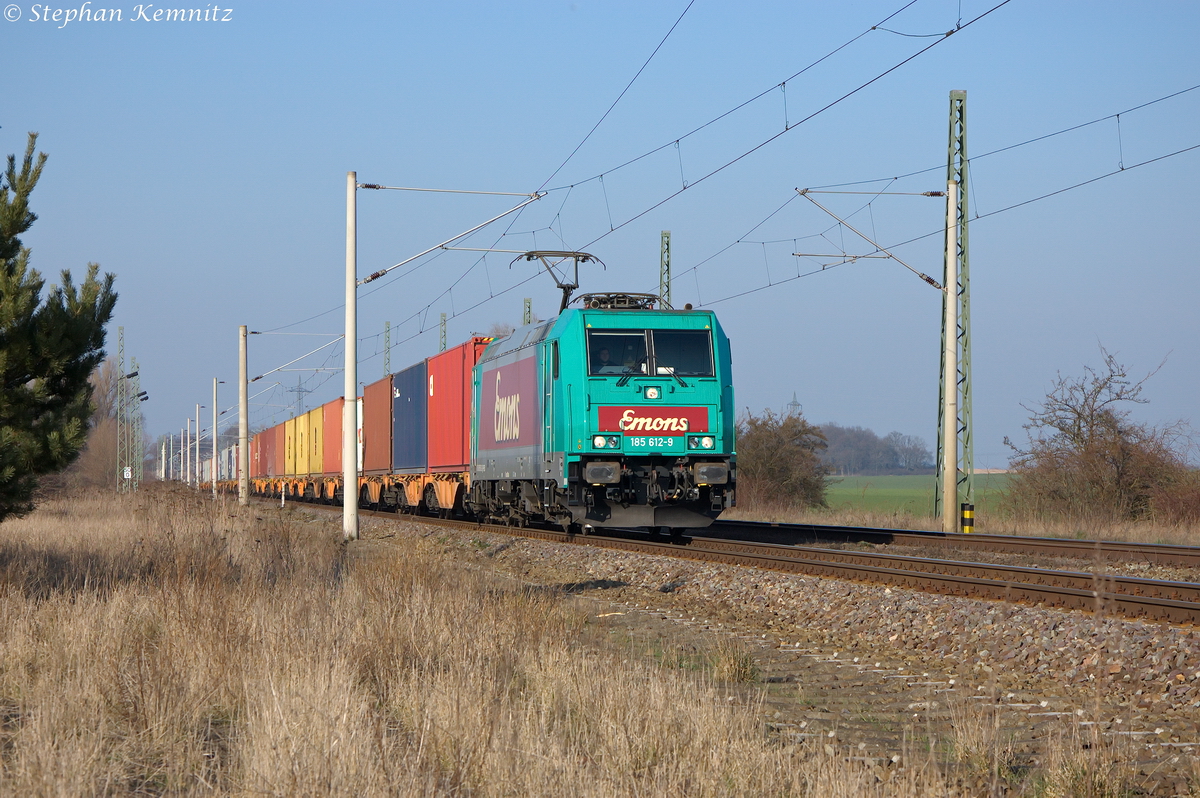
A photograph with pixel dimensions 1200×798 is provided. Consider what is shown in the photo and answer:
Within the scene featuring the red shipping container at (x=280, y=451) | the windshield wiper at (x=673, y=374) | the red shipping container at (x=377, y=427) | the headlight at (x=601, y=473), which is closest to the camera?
the headlight at (x=601, y=473)

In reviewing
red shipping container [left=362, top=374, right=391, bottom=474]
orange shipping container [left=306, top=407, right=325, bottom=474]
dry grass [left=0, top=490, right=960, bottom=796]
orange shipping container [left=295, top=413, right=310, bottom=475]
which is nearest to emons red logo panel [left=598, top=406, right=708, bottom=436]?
dry grass [left=0, top=490, right=960, bottom=796]

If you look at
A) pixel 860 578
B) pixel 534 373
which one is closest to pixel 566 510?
pixel 534 373

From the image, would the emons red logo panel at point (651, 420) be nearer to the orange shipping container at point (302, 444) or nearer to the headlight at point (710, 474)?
the headlight at point (710, 474)

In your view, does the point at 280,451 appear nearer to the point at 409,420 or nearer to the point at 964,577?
the point at 409,420

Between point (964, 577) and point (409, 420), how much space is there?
68.6 feet

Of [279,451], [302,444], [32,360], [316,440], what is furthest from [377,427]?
[32,360]

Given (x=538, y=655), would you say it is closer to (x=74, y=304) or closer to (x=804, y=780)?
(x=804, y=780)

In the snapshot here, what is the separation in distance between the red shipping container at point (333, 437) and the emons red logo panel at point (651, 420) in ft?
68.3

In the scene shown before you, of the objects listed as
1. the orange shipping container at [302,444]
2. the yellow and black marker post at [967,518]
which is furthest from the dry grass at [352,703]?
the orange shipping container at [302,444]

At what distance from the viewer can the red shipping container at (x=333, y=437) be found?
37531 mm

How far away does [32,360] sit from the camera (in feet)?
34.8

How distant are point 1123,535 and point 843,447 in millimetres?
110953

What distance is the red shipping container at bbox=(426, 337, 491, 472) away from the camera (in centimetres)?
2533

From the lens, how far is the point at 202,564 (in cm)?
1028
